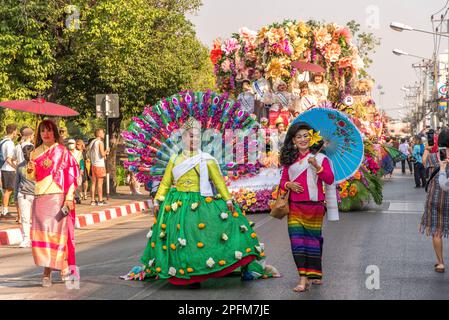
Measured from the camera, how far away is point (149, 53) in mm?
32188

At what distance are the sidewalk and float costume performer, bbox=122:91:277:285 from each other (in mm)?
6724

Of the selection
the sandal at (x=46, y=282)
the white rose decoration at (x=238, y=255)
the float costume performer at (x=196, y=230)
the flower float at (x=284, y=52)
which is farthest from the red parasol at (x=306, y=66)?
the white rose decoration at (x=238, y=255)

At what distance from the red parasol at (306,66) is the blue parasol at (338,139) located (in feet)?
21.1

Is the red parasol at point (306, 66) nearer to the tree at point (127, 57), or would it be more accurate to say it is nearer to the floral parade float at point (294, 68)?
the floral parade float at point (294, 68)

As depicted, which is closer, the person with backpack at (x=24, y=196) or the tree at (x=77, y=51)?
the person with backpack at (x=24, y=196)

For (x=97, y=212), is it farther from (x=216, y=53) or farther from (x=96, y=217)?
(x=216, y=53)

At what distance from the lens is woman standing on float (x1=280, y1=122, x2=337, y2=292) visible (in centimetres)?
926

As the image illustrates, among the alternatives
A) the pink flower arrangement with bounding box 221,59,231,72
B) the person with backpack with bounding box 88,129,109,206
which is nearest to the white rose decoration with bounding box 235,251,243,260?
the pink flower arrangement with bounding box 221,59,231,72

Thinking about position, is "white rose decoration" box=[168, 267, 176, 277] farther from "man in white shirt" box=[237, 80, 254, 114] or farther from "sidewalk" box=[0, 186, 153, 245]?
"man in white shirt" box=[237, 80, 254, 114]

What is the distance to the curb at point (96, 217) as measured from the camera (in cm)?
1584

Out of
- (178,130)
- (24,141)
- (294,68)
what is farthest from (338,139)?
(294,68)

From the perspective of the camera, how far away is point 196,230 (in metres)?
9.27

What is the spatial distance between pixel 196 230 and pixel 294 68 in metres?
11.4
